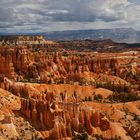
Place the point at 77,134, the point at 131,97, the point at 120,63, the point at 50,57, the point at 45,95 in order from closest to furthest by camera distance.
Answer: the point at 77,134
the point at 45,95
the point at 131,97
the point at 50,57
the point at 120,63

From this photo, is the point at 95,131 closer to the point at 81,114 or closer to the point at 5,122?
the point at 81,114

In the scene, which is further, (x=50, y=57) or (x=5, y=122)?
(x=50, y=57)

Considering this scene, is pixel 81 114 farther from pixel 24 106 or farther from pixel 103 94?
pixel 103 94

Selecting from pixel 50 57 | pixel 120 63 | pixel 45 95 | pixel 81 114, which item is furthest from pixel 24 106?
pixel 120 63

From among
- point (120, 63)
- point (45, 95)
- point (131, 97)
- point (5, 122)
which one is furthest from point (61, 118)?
point (120, 63)

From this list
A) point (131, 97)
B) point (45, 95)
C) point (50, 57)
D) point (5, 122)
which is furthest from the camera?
point (50, 57)

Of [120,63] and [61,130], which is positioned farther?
[120,63]
